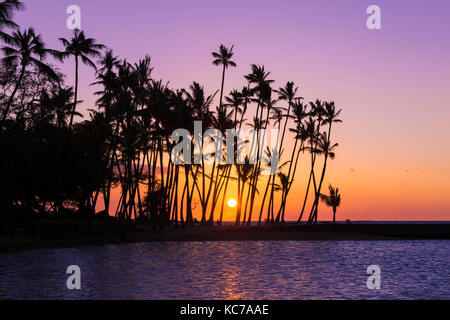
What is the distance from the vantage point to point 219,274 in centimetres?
2500

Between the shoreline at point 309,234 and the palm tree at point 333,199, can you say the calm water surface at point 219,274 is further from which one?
the palm tree at point 333,199

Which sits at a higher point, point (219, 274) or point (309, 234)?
point (309, 234)

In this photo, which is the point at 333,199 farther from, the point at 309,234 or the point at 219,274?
the point at 219,274

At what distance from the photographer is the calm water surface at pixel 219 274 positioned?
19094 mm

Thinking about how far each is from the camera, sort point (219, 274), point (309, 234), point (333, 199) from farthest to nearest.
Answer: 1. point (333, 199)
2. point (309, 234)
3. point (219, 274)

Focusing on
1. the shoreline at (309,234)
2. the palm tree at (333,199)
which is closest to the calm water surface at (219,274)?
the shoreline at (309,234)

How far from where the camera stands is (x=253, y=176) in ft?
245

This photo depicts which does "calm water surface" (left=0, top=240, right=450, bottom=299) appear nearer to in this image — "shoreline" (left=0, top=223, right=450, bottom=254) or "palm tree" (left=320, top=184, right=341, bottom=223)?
"shoreline" (left=0, top=223, right=450, bottom=254)

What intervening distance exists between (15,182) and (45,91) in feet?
31.2

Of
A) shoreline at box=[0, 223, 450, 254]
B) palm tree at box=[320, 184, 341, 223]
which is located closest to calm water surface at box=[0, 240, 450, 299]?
shoreline at box=[0, 223, 450, 254]

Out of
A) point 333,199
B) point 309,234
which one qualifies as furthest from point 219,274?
point 333,199
